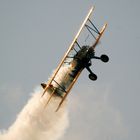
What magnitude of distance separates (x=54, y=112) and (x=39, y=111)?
1.95m

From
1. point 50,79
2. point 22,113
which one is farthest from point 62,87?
point 22,113

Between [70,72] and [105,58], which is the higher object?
[105,58]

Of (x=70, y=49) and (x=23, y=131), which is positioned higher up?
(x=70, y=49)

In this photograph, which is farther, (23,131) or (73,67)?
(23,131)

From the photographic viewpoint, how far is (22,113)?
106 metres

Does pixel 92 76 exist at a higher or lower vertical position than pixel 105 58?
lower

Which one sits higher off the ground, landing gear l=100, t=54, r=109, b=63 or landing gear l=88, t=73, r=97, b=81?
landing gear l=100, t=54, r=109, b=63

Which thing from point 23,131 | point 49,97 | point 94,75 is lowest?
point 23,131

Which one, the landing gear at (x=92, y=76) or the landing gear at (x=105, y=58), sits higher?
the landing gear at (x=105, y=58)

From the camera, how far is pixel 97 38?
101m

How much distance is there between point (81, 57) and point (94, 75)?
10.7 feet

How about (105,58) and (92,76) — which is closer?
(105,58)

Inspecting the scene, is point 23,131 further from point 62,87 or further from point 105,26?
point 105,26

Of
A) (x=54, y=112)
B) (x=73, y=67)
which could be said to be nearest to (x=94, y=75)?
(x=73, y=67)
